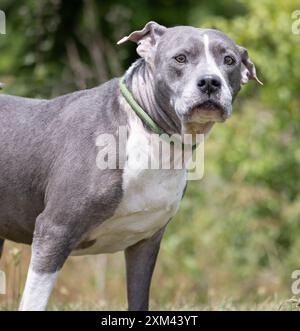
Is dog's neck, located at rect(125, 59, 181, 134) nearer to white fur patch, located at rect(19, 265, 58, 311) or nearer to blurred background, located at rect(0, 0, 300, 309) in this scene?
white fur patch, located at rect(19, 265, 58, 311)

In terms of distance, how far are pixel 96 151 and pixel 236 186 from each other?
4.30m

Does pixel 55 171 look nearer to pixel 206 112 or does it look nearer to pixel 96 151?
pixel 96 151

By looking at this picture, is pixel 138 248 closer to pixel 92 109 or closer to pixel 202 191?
pixel 92 109

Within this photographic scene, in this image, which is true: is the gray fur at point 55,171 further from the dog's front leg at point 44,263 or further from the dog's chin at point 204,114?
the dog's chin at point 204,114

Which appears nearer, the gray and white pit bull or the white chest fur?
the gray and white pit bull

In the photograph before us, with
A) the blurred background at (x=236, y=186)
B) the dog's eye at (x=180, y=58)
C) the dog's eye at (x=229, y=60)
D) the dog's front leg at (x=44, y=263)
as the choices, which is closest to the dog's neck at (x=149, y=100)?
the dog's eye at (x=180, y=58)

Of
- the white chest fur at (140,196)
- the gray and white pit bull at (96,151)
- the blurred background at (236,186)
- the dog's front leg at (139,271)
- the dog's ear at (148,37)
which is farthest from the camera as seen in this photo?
the blurred background at (236,186)

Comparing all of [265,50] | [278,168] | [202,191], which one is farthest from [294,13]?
[202,191]

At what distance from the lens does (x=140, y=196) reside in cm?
494

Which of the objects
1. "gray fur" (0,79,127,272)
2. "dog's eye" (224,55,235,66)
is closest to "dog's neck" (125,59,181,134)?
"gray fur" (0,79,127,272)

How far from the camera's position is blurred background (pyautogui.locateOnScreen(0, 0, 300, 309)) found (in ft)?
26.9

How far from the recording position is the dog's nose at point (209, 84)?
15.2ft

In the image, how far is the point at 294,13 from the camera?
26.7 feet

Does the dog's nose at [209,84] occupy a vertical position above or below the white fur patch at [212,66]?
below
